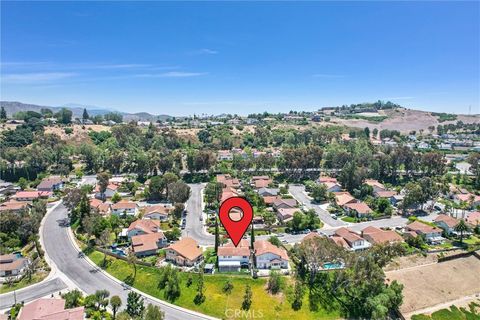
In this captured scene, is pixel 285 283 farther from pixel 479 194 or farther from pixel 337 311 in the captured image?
pixel 479 194

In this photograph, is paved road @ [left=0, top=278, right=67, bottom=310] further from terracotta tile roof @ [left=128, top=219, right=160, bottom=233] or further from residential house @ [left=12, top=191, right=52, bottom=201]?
residential house @ [left=12, top=191, right=52, bottom=201]

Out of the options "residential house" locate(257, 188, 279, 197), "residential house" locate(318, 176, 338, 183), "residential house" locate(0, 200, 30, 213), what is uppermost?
"residential house" locate(318, 176, 338, 183)

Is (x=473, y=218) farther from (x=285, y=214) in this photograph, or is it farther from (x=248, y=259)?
(x=248, y=259)

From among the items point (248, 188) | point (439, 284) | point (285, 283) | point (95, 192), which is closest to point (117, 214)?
point (95, 192)

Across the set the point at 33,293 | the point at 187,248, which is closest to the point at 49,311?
the point at 33,293

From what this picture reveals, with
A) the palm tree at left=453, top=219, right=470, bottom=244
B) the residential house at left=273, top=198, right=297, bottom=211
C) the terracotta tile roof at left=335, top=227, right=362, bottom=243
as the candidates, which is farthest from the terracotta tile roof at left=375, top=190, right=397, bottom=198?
the terracotta tile roof at left=335, top=227, right=362, bottom=243

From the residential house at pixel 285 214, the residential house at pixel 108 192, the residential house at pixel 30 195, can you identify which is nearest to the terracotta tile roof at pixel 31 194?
the residential house at pixel 30 195
